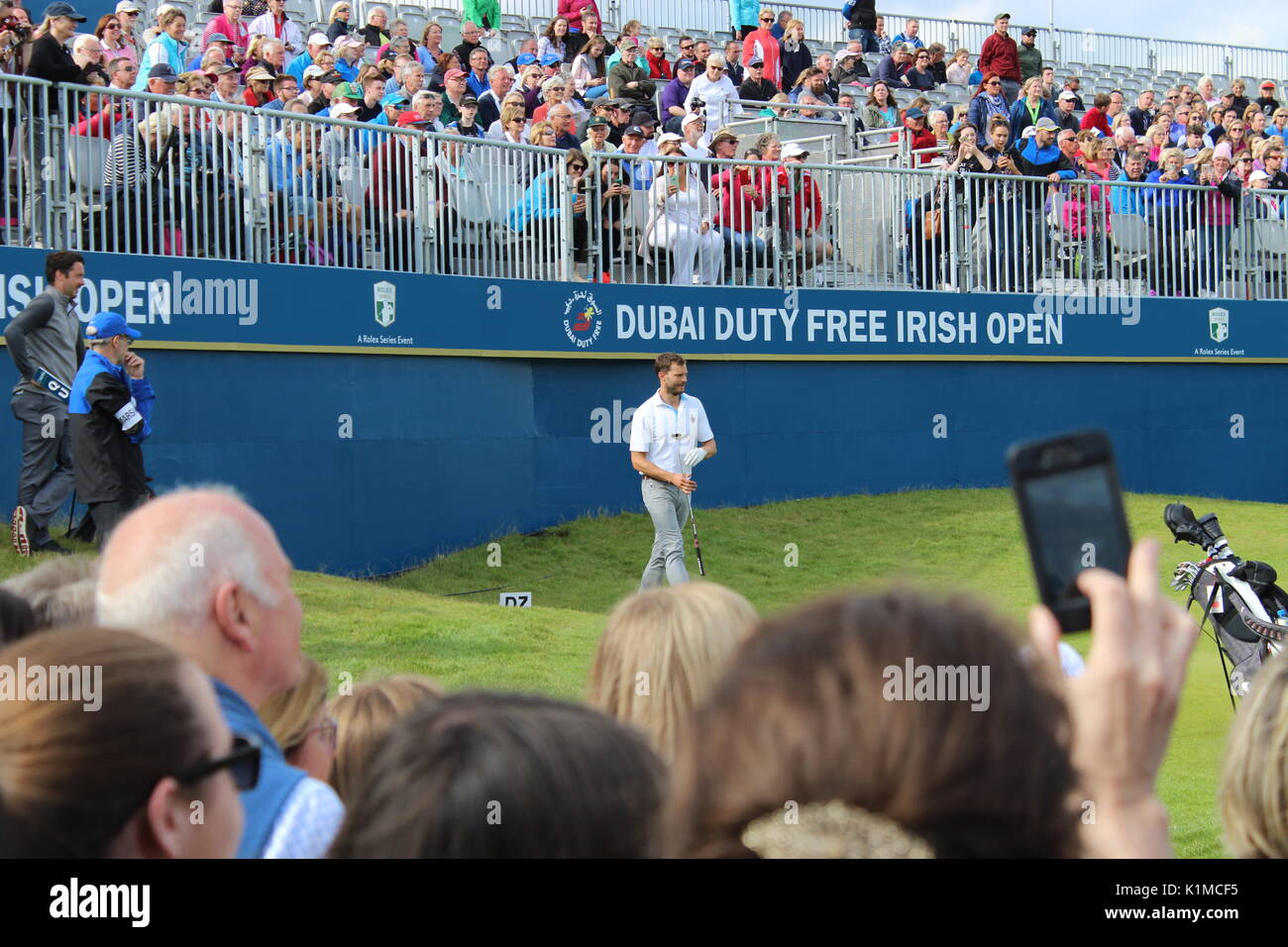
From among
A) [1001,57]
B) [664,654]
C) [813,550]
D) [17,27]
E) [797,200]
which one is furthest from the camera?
[1001,57]

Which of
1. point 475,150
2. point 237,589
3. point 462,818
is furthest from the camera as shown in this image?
point 475,150

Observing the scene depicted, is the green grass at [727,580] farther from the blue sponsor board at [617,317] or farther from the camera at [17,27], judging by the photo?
the camera at [17,27]

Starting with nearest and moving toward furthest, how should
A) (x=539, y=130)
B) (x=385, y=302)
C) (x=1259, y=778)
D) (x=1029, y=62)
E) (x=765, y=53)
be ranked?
(x=1259, y=778) < (x=385, y=302) < (x=539, y=130) < (x=765, y=53) < (x=1029, y=62)

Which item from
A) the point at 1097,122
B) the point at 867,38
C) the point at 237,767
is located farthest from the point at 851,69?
the point at 237,767

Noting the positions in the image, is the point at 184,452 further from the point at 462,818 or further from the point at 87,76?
the point at 462,818

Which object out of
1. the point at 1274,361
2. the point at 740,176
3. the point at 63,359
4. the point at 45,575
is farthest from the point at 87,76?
the point at 1274,361

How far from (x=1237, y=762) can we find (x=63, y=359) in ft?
35.2

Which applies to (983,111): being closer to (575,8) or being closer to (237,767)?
(575,8)

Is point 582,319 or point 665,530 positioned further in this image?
point 582,319

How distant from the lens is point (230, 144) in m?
13.8

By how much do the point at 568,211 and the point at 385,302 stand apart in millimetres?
2451

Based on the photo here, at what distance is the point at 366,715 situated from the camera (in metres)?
3.47

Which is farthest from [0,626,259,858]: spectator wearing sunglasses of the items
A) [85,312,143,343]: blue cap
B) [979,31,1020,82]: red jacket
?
[979,31,1020,82]: red jacket
